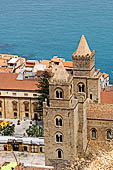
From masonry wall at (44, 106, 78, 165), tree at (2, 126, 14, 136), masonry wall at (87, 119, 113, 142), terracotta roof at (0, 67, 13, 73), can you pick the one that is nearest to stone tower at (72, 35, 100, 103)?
masonry wall at (87, 119, 113, 142)

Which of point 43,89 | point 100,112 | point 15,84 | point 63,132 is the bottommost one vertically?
point 63,132

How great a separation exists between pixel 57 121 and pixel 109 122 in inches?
223

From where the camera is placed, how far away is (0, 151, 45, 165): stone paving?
45062mm

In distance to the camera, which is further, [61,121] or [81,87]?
[81,87]

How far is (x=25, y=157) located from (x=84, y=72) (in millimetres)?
12115

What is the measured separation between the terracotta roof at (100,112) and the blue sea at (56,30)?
1981 inches

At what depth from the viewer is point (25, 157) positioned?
46.3 meters

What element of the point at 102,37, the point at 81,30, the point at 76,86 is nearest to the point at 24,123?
the point at 76,86

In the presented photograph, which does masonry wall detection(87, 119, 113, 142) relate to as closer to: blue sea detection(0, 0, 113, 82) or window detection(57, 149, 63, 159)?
window detection(57, 149, 63, 159)

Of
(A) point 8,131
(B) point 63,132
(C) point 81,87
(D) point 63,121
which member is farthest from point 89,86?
(A) point 8,131

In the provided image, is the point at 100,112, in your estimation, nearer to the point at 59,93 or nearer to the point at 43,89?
the point at 59,93

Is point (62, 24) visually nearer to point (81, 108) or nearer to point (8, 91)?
point (8, 91)

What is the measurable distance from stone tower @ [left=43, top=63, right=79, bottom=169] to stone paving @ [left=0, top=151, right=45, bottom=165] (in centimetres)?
329

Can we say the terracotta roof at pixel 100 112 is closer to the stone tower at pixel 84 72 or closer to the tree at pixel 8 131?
the stone tower at pixel 84 72
